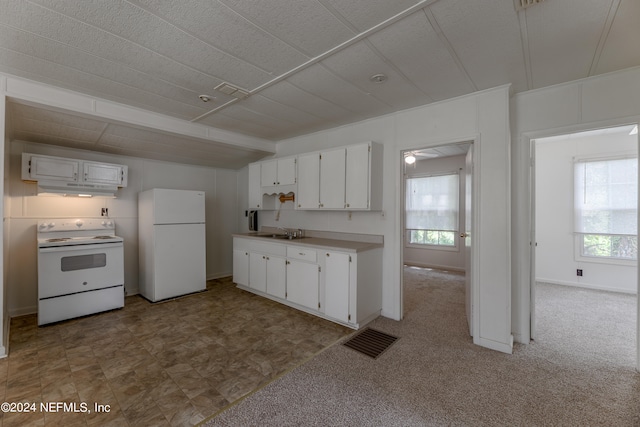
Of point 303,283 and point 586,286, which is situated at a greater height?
point 303,283

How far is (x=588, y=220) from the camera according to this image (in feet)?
15.7

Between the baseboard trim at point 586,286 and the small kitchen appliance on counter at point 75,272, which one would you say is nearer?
the small kitchen appliance on counter at point 75,272

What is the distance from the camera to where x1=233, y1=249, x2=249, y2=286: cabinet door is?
4.55 m

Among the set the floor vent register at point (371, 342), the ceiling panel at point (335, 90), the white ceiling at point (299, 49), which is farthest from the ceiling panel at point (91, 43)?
the floor vent register at point (371, 342)

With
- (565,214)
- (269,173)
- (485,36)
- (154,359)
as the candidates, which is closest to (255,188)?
(269,173)

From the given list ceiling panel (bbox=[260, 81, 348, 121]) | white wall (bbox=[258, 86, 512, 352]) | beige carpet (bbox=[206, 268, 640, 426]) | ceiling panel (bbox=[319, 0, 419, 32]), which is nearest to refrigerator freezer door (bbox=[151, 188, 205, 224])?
ceiling panel (bbox=[260, 81, 348, 121])

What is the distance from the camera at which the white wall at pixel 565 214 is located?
14.8ft

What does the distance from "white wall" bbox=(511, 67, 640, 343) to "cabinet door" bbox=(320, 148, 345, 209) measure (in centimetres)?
190

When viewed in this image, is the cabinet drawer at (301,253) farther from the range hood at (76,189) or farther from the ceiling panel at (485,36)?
the range hood at (76,189)

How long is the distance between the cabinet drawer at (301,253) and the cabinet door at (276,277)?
0.20m

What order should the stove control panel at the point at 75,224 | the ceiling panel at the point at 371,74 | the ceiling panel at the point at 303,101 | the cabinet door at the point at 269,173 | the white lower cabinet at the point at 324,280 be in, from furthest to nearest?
the cabinet door at the point at 269,173 → the stove control panel at the point at 75,224 → the white lower cabinet at the point at 324,280 → the ceiling panel at the point at 303,101 → the ceiling panel at the point at 371,74

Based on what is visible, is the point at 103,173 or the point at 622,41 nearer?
the point at 622,41

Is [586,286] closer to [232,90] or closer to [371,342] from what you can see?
[371,342]

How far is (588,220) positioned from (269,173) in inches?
224
